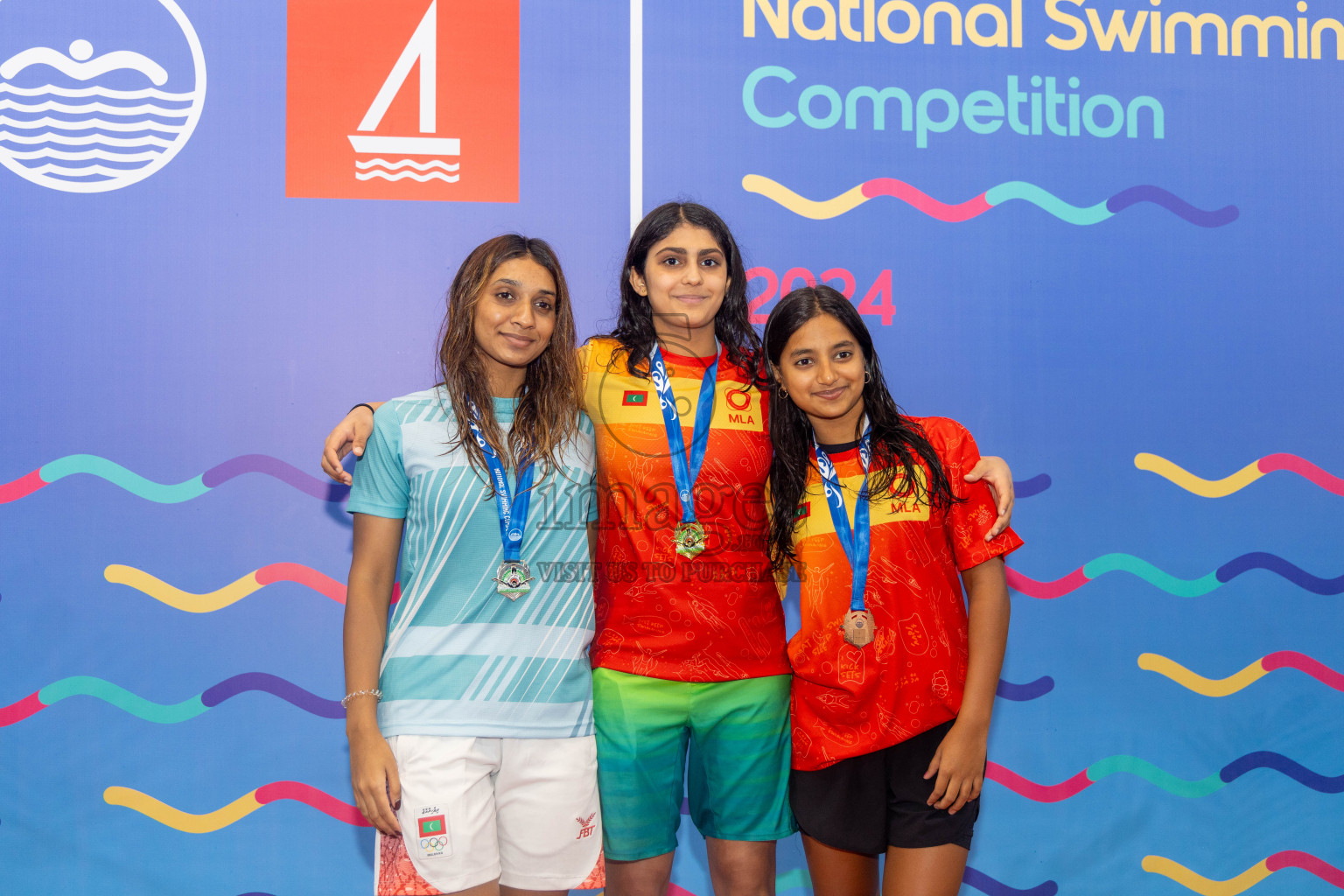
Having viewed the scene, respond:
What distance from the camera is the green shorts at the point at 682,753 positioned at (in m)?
1.81

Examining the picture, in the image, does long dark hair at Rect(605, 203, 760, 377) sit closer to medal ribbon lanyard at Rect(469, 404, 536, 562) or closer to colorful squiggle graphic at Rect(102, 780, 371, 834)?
medal ribbon lanyard at Rect(469, 404, 536, 562)

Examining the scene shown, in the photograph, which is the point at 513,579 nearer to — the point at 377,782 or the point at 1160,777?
the point at 377,782

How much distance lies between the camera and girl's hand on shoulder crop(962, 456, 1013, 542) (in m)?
1.75

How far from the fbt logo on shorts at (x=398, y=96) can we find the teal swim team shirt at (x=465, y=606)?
3.77 ft

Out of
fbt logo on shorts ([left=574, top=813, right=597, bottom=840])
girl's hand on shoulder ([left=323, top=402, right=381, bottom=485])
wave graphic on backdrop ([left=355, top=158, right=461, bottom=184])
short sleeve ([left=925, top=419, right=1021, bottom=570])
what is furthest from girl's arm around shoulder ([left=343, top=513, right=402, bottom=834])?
wave graphic on backdrop ([left=355, top=158, right=461, bottom=184])

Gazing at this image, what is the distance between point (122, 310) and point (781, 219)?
6.50 ft

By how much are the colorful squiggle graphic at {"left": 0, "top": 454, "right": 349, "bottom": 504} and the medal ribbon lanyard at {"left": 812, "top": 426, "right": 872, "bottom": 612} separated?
1.52 m

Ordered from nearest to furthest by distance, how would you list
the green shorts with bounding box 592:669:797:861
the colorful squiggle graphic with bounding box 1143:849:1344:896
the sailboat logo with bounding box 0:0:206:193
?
the green shorts with bounding box 592:669:797:861
the sailboat logo with bounding box 0:0:206:193
the colorful squiggle graphic with bounding box 1143:849:1344:896

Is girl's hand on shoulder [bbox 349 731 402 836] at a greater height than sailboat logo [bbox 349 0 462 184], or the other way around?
sailboat logo [bbox 349 0 462 184]

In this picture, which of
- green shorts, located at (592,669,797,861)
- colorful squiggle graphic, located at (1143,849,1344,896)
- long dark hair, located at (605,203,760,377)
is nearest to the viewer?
green shorts, located at (592,669,797,861)

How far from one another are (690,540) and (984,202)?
5.47 ft

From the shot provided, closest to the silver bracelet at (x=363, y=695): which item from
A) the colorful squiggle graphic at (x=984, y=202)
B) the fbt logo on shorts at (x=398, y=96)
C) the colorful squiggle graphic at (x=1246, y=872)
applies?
the fbt logo on shorts at (x=398, y=96)

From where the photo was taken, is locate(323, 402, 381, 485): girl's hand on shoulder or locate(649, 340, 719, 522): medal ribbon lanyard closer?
locate(323, 402, 381, 485): girl's hand on shoulder

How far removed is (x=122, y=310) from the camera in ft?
8.47
